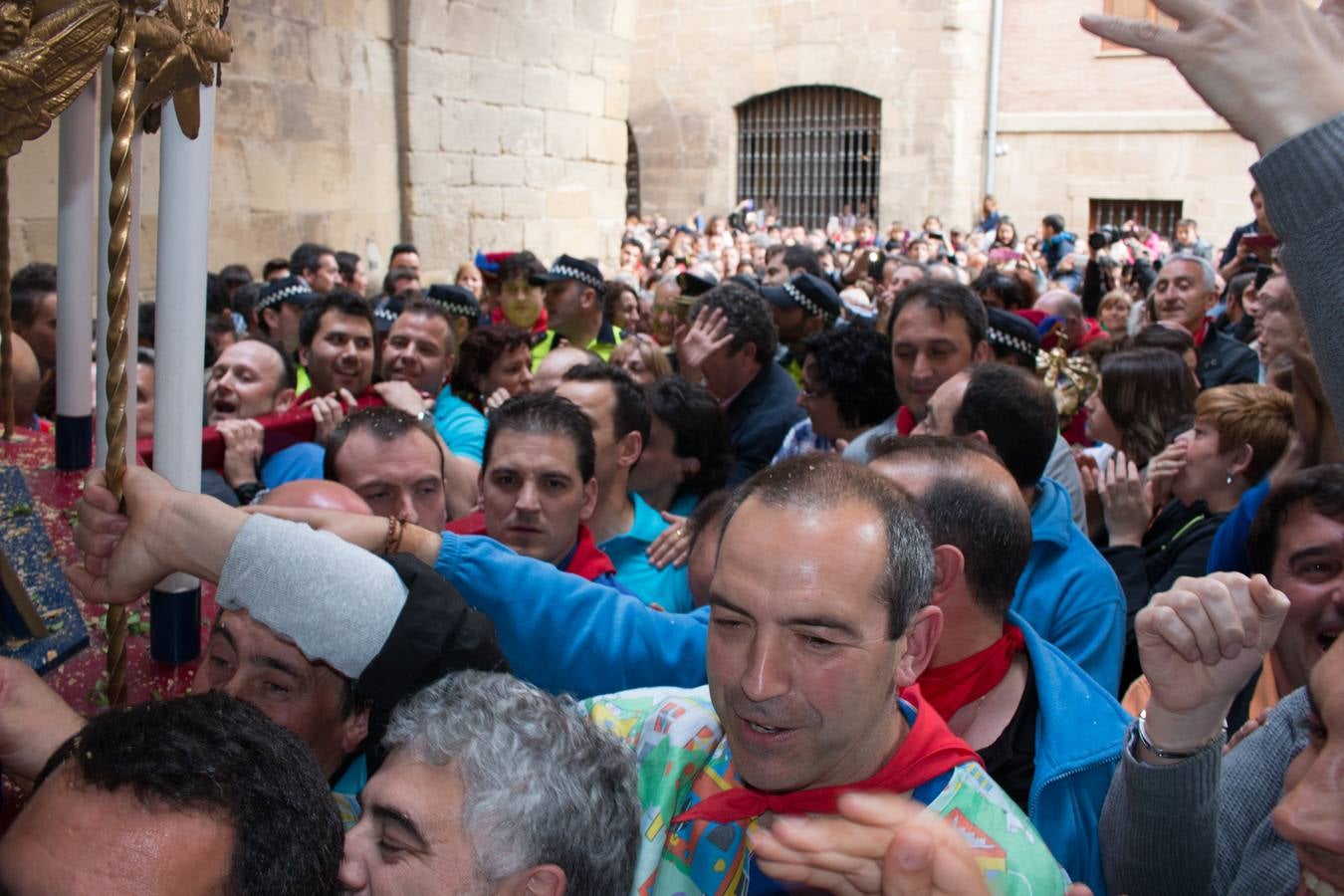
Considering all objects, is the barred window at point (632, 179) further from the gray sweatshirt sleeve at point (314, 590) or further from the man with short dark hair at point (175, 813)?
the man with short dark hair at point (175, 813)

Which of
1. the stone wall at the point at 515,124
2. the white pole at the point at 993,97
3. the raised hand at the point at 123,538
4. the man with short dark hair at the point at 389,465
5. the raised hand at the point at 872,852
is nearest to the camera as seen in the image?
the raised hand at the point at 872,852

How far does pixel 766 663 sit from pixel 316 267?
7119 millimetres

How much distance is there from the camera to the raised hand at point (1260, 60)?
4.11 ft

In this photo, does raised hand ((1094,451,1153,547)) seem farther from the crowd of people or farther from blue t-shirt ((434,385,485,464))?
blue t-shirt ((434,385,485,464))

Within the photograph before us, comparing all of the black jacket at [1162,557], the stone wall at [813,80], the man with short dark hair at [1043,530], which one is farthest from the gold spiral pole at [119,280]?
the stone wall at [813,80]

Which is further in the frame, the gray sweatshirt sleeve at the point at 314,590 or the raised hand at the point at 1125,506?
the raised hand at the point at 1125,506

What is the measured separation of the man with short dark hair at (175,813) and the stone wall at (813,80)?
72.0ft

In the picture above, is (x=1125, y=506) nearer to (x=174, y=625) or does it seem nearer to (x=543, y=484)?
(x=543, y=484)

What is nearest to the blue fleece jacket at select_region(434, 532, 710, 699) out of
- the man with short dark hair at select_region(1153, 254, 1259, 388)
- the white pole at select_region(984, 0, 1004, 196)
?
the man with short dark hair at select_region(1153, 254, 1259, 388)

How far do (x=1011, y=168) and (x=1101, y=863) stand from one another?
22.6 meters

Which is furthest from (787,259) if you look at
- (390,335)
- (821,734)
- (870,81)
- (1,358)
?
(870,81)

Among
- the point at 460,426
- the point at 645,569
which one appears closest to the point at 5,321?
the point at 645,569

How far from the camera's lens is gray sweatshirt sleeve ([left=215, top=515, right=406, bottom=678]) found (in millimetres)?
1816

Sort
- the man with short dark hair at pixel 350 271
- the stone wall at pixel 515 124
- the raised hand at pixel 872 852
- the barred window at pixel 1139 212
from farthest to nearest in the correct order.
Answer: the barred window at pixel 1139 212
the stone wall at pixel 515 124
the man with short dark hair at pixel 350 271
the raised hand at pixel 872 852
